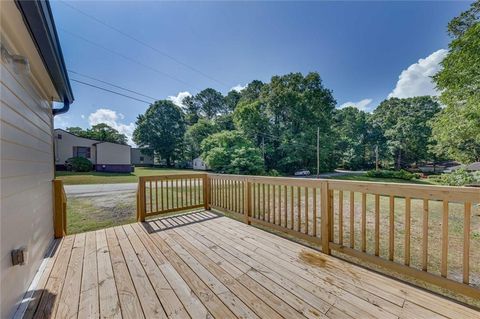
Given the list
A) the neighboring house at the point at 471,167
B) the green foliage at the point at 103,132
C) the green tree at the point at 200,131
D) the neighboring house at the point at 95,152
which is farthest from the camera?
the green foliage at the point at 103,132

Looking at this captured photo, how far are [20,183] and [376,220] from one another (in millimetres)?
3237

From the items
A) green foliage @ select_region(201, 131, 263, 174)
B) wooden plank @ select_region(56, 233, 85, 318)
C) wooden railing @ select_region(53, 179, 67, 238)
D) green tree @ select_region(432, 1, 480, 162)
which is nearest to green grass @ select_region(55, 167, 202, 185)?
green foliage @ select_region(201, 131, 263, 174)

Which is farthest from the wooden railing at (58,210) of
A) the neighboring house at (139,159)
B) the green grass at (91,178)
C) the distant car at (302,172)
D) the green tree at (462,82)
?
the neighboring house at (139,159)

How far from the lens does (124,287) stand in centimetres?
175


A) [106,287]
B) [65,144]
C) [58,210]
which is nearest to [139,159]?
[65,144]

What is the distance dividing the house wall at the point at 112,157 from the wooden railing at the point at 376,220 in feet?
63.6

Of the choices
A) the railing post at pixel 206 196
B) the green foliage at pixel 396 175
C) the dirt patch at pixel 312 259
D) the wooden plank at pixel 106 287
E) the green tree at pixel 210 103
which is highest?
the green tree at pixel 210 103

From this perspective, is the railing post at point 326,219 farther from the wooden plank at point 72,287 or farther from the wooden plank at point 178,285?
the wooden plank at point 72,287

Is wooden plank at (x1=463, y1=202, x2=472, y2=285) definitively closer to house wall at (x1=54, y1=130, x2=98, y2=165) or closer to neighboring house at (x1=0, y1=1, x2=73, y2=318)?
neighboring house at (x1=0, y1=1, x2=73, y2=318)

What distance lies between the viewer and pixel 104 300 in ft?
5.20

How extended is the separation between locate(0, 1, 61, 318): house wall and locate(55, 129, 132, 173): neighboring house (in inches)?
785

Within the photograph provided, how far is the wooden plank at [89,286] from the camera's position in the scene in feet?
4.79

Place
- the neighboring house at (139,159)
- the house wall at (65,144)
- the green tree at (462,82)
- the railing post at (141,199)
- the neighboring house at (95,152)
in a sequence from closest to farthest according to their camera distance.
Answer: the railing post at (141,199) → the green tree at (462,82) → the house wall at (65,144) → the neighboring house at (95,152) → the neighboring house at (139,159)

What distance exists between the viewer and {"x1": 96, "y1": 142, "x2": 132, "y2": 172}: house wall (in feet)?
63.3
